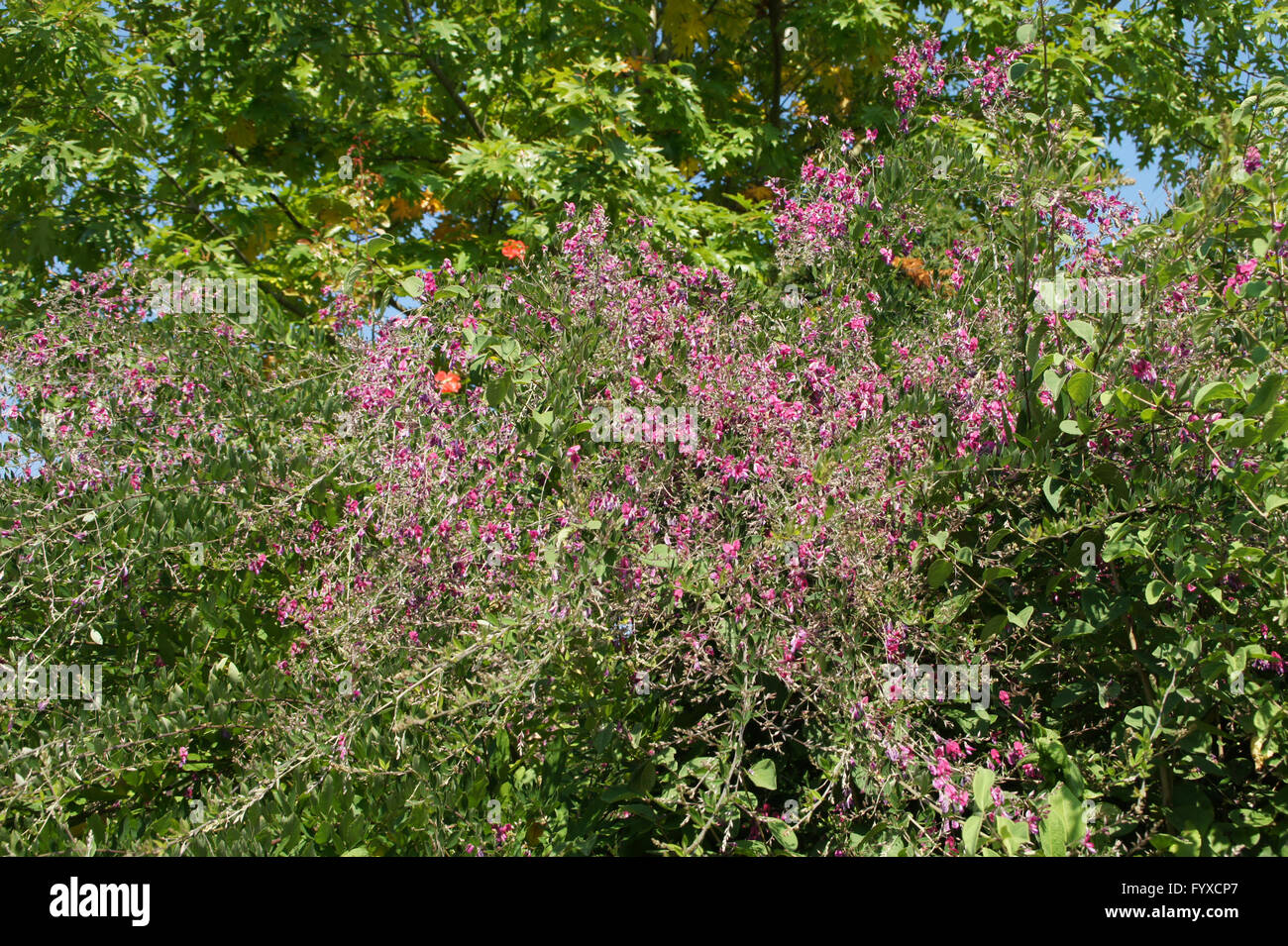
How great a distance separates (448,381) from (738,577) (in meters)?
1.87

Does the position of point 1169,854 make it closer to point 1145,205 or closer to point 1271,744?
point 1271,744

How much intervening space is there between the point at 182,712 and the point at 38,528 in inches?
34.9

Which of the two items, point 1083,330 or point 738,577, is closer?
point 1083,330

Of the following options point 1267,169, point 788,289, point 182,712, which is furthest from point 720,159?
point 182,712

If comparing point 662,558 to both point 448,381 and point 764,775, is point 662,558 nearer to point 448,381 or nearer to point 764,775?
point 764,775

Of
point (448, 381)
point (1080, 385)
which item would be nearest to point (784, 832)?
point (1080, 385)

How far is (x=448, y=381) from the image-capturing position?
4.12 m

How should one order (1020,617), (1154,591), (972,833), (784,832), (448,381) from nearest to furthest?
1. (972,833)
2. (1154,591)
3. (784,832)
4. (1020,617)
5. (448,381)

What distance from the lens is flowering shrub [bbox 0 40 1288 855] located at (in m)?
2.62

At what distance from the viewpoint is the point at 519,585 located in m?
2.95

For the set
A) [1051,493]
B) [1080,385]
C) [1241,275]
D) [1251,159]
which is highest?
[1251,159]

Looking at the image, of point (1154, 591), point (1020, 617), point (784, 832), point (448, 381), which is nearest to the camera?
point (1154, 591)

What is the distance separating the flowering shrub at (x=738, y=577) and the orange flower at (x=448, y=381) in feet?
0.11

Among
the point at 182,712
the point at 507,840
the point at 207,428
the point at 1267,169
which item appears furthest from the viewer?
the point at 207,428
